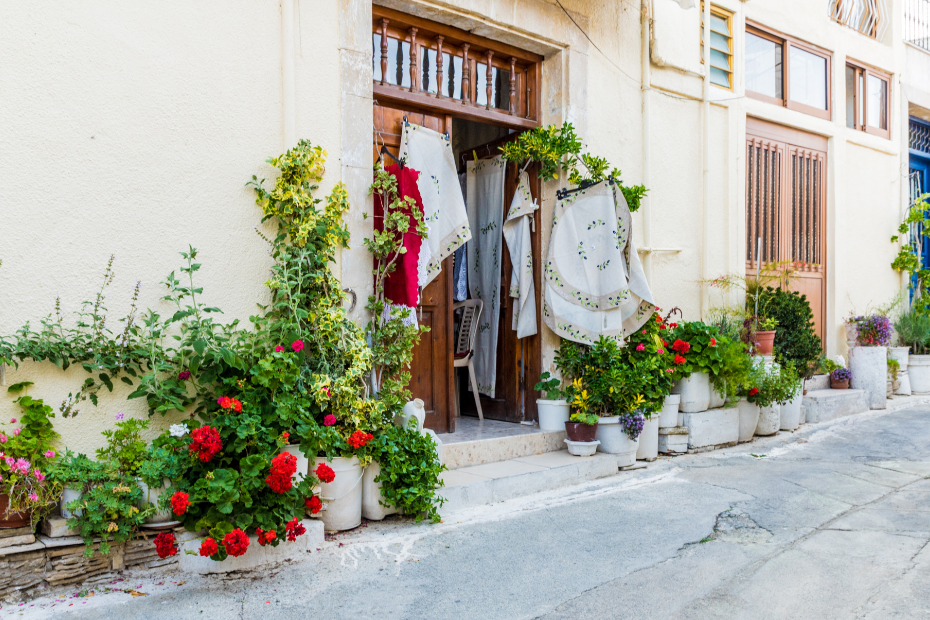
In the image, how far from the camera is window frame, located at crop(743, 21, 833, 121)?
26.3 ft

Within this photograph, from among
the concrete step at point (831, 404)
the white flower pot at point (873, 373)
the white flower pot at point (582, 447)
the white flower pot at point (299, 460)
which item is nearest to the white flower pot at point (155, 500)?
the white flower pot at point (299, 460)

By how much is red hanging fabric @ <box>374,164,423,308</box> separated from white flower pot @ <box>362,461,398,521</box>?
3.79 feet

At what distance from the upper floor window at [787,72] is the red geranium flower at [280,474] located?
6.78 metres

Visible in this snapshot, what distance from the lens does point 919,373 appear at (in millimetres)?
9539

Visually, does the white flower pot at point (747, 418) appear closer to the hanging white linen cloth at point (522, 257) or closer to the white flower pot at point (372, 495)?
the hanging white linen cloth at point (522, 257)

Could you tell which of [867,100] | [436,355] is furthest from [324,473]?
[867,100]

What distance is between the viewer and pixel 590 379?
18.9ft

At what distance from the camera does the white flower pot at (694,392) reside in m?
6.22

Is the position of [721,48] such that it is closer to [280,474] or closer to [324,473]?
[324,473]

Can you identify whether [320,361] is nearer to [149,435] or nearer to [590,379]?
[149,435]

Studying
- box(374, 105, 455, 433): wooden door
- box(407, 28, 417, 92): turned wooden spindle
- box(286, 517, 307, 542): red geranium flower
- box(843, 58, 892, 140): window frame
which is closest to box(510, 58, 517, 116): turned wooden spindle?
box(374, 105, 455, 433): wooden door

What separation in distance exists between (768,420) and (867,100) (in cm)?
522

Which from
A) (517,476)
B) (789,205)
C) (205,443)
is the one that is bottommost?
(517,476)

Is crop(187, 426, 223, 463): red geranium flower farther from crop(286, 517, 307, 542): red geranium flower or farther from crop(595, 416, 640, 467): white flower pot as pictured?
crop(595, 416, 640, 467): white flower pot
